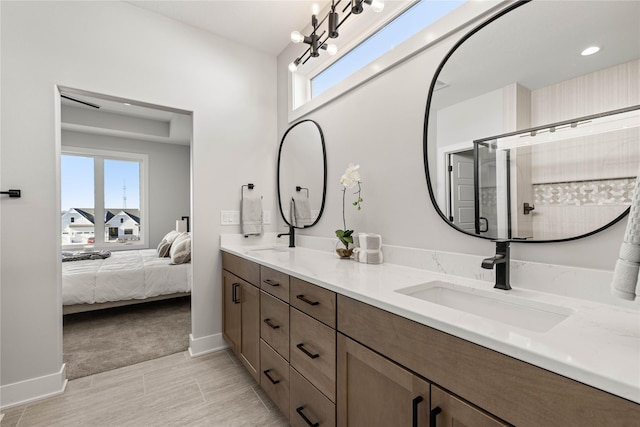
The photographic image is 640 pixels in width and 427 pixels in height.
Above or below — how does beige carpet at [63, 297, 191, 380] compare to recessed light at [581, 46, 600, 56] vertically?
below

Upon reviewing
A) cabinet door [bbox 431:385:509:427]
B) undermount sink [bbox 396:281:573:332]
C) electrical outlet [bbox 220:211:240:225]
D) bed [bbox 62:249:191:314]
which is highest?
electrical outlet [bbox 220:211:240:225]

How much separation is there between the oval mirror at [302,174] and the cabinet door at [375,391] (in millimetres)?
1308

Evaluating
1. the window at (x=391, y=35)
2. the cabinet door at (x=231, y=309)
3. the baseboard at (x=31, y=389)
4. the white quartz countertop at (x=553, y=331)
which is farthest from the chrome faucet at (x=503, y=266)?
the baseboard at (x=31, y=389)

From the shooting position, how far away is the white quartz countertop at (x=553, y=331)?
0.51m

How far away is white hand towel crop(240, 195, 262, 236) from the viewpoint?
257 cm

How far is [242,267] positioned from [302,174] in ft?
2.98

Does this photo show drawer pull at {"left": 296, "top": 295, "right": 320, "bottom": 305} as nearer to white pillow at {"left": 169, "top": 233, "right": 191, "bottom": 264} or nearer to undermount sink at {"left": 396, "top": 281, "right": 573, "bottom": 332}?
undermount sink at {"left": 396, "top": 281, "right": 573, "bottom": 332}

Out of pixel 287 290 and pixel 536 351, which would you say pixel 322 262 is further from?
pixel 536 351

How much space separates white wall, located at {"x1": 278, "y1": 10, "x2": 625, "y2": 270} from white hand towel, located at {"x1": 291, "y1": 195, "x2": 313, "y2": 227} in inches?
12.4

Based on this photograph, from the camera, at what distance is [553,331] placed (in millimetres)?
682

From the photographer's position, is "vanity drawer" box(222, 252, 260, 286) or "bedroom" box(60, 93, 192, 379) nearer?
"vanity drawer" box(222, 252, 260, 286)

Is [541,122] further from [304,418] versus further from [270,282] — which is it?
[304,418]

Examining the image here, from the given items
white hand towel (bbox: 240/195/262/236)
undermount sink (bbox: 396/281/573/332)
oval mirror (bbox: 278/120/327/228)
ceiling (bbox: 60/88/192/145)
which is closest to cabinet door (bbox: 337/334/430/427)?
undermount sink (bbox: 396/281/573/332)

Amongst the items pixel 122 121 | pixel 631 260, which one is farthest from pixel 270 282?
Answer: pixel 122 121
